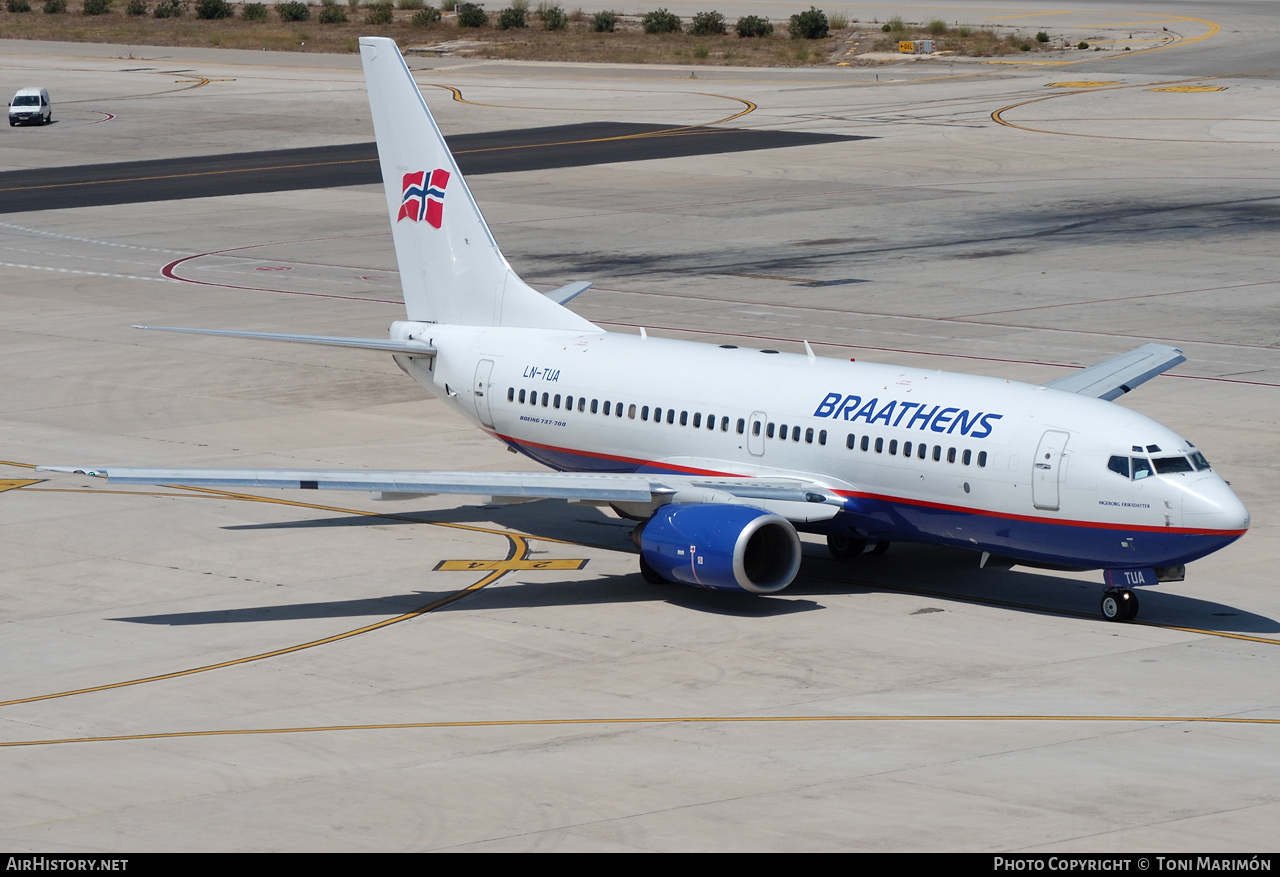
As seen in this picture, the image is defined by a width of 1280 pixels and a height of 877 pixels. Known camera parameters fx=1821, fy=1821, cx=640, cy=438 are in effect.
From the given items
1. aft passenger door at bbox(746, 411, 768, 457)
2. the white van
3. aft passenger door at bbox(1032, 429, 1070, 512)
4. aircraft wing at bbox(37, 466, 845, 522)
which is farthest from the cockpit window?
the white van

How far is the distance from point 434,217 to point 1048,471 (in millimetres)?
Result: 17280

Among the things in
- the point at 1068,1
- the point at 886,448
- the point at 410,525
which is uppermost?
the point at 1068,1

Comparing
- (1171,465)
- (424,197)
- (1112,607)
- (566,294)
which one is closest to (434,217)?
(424,197)

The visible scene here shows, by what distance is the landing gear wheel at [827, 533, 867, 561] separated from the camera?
37562mm

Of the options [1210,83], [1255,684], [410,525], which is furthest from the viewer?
[1210,83]

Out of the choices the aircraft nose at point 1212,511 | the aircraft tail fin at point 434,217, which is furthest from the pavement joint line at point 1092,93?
the aircraft nose at point 1212,511

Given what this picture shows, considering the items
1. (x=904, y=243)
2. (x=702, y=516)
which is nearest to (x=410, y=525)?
(x=702, y=516)

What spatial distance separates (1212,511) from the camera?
31578mm

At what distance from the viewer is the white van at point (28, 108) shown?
126 metres

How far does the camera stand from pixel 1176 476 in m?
32.2

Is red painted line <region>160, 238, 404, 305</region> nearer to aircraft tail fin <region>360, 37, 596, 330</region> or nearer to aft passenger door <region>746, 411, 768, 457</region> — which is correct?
aircraft tail fin <region>360, 37, 596, 330</region>
